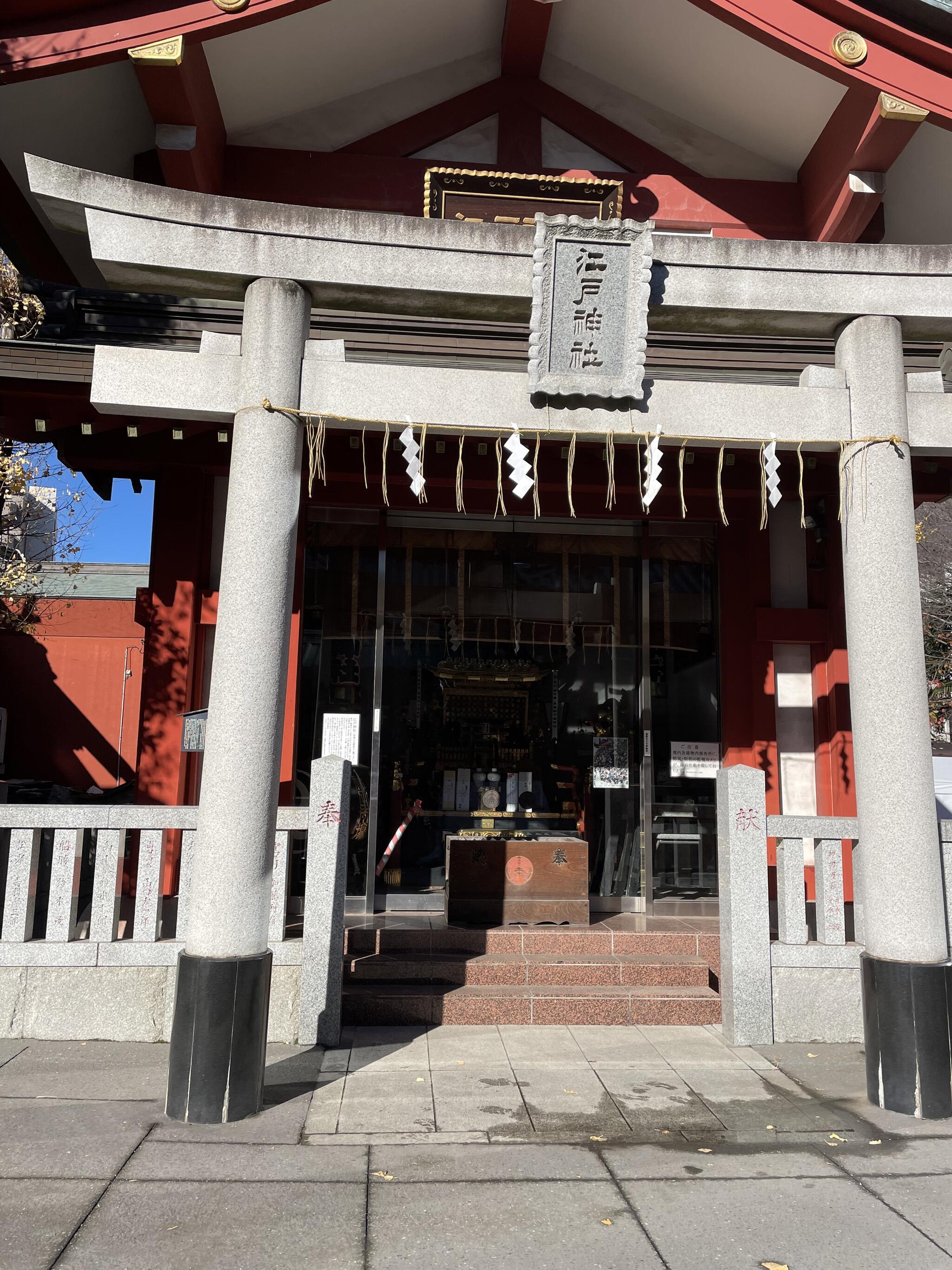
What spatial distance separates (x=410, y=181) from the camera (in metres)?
9.12

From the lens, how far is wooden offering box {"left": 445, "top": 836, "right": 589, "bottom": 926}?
26.2 feet

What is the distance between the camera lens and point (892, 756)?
5.30 metres

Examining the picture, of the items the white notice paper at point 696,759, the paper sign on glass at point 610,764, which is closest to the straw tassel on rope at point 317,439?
the paper sign on glass at point 610,764

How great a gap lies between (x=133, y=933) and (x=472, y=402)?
4.45 m

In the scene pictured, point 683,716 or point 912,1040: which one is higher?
point 683,716

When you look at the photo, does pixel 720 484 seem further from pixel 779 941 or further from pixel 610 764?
pixel 610 764

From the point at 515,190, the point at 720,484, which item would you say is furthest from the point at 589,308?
the point at 515,190

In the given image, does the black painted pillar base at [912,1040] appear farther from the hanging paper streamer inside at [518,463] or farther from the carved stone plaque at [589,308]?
the carved stone plaque at [589,308]

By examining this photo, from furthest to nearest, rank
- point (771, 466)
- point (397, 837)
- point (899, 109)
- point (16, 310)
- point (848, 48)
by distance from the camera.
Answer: point (397, 837) → point (16, 310) → point (899, 109) → point (848, 48) → point (771, 466)

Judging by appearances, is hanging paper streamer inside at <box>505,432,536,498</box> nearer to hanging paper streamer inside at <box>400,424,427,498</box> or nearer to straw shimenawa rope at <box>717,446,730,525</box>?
hanging paper streamer inside at <box>400,424,427,498</box>

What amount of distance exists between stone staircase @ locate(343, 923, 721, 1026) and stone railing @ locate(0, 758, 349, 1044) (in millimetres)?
671

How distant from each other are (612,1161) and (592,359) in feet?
14.7

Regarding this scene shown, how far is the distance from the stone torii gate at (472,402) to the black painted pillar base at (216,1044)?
1 centimetres

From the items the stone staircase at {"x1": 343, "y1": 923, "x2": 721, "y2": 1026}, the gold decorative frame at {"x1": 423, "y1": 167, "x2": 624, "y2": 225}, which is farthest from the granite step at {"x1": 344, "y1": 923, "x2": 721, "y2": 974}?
the gold decorative frame at {"x1": 423, "y1": 167, "x2": 624, "y2": 225}
